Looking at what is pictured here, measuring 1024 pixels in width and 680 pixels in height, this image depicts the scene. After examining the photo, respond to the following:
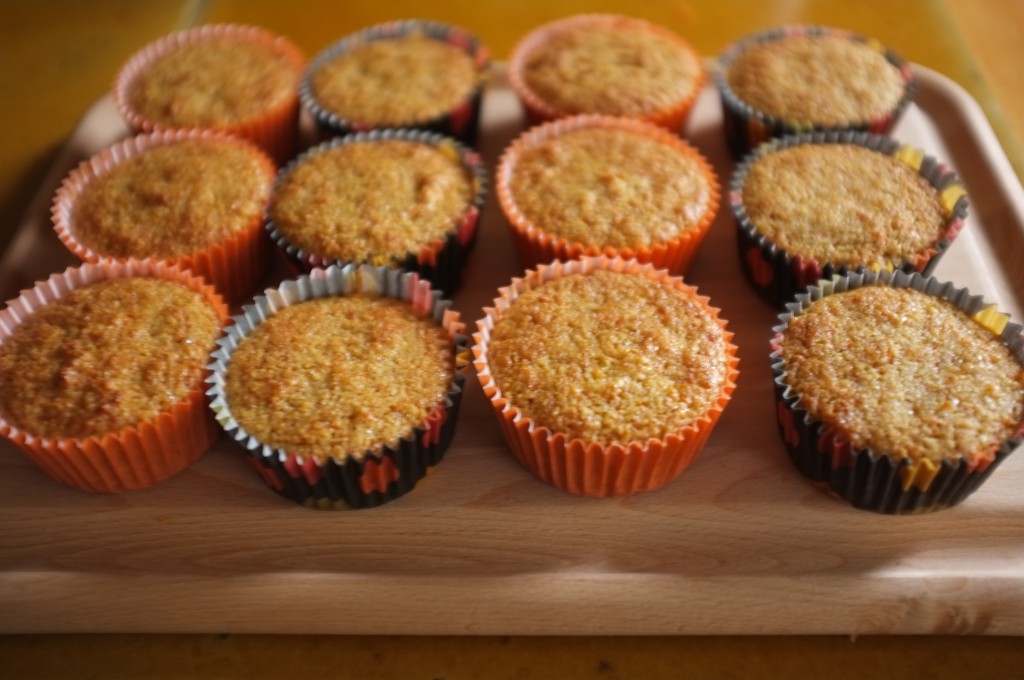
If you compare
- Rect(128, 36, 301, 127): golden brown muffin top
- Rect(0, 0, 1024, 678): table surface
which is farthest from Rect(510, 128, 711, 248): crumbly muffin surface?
Rect(0, 0, 1024, 678): table surface

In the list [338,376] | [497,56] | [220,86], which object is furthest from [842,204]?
[220,86]

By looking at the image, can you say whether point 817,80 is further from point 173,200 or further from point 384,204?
point 173,200

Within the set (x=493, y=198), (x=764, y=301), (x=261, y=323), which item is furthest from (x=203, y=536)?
(x=764, y=301)

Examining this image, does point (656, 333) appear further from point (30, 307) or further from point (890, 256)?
point (30, 307)

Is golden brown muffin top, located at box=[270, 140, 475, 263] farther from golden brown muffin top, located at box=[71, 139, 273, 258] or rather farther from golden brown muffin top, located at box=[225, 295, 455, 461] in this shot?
golden brown muffin top, located at box=[225, 295, 455, 461]

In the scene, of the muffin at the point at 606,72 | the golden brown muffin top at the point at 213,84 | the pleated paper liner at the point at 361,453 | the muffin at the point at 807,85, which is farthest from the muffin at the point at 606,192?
the golden brown muffin top at the point at 213,84

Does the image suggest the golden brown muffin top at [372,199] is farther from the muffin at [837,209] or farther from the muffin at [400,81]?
the muffin at [837,209]
